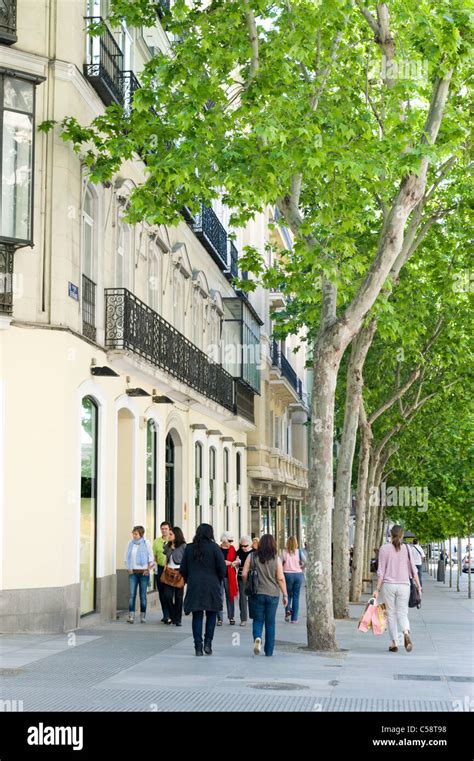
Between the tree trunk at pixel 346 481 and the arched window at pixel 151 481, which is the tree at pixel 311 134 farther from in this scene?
the arched window at pixel 151 481

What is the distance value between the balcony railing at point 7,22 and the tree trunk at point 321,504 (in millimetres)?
6621

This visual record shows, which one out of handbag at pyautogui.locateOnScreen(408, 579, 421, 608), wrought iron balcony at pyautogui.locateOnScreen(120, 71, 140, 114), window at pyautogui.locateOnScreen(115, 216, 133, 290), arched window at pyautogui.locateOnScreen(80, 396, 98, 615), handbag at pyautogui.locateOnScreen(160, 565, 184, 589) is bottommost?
handbag at pyautogui.locateOnScreen(408, 579, 421, 608)

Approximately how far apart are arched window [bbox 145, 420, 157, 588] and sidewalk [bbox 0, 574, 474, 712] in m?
5.37

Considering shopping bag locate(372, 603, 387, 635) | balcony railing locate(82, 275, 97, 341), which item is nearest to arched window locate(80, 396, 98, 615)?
balcony railing locate(82, 275, 97, 341)

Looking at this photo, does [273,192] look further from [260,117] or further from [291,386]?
[291,386]

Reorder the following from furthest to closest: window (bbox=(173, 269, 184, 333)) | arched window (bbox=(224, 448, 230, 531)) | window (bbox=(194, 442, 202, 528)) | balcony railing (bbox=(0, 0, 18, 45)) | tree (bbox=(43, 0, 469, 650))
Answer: arched window (bbox=(224, 448, 230, 531)), window (bbox=(194, 442, 202, 528)), window (bbox=(173, 269, 184, 333)), balcony railing (bbox=(0, 0, 18, 45)), tree (bbox=(43, 0, 469, 650))

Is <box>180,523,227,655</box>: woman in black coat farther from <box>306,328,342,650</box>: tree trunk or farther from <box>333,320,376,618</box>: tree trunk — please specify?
<box>333,320,376,618</box>: tree trunk

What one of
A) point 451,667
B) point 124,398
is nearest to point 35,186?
point 124,398

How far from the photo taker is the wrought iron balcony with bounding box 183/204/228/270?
2952 centimetres

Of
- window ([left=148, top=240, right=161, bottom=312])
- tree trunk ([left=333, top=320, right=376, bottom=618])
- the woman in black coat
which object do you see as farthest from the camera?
window ([left=148, top=240, right=161, bottom=312])

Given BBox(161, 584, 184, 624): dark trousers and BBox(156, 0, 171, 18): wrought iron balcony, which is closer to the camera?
BBox(156, 0, 171, 18): wrought iron balcony

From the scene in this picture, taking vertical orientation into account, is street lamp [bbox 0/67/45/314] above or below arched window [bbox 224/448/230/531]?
above

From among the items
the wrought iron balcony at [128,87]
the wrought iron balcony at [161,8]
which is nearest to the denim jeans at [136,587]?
the wrought iron balcony at [128,87]

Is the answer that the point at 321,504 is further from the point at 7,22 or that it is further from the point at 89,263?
the point at 7,22
